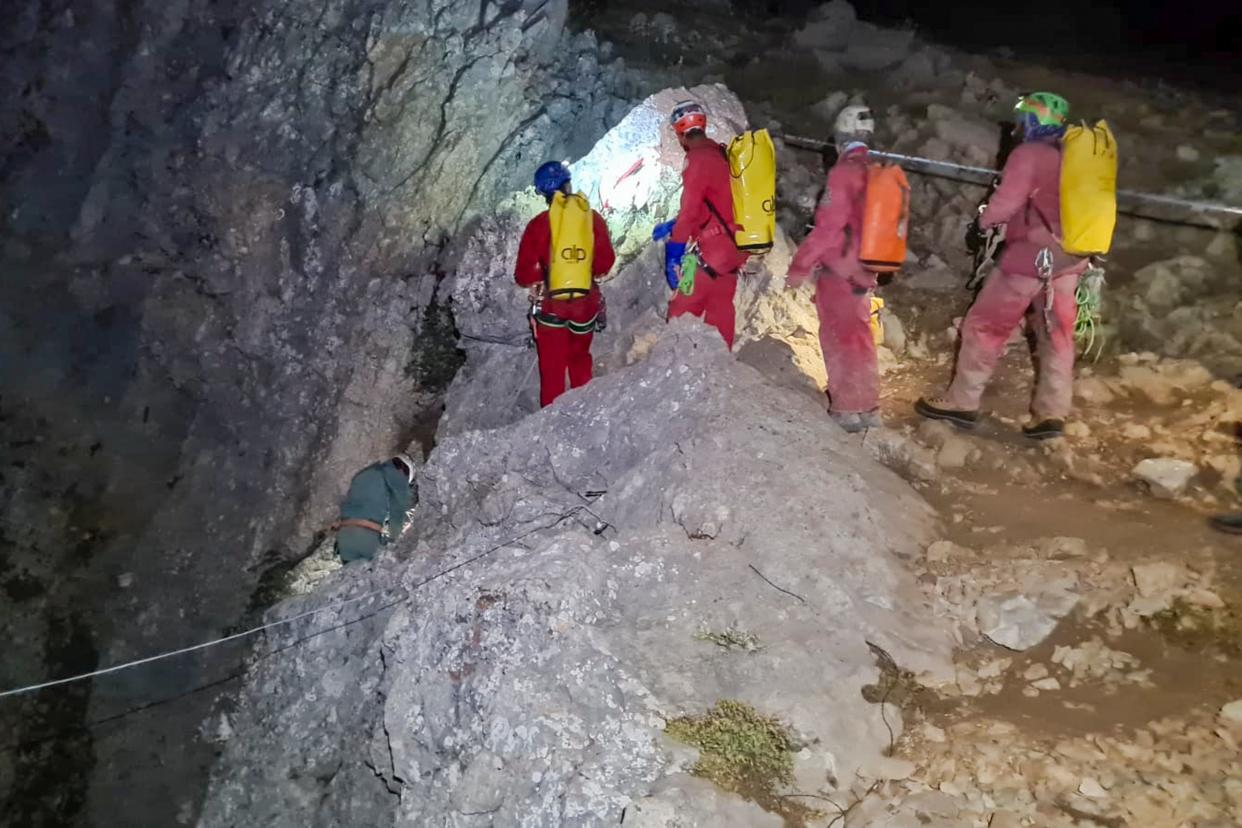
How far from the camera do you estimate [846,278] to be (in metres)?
Answer: 6.09

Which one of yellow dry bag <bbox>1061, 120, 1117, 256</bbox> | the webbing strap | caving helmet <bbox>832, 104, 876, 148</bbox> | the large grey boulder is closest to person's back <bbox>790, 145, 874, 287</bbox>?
caving helmet <bbox>832, 104, 876, 148</bbox>

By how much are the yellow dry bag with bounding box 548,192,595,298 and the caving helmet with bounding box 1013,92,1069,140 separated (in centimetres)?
318

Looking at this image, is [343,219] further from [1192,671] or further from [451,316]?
[1192,671]

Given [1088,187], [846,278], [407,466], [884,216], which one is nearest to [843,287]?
[846,278]

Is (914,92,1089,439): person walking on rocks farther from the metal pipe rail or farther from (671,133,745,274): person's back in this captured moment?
(671,133,745,274): person's back

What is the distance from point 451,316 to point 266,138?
9.73 feet

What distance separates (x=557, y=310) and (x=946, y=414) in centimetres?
315

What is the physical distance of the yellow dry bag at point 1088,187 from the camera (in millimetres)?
5258

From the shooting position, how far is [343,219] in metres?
9.20

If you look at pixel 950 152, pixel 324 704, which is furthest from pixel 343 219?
pixel 950 152

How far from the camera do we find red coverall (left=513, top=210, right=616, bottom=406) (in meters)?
6.92

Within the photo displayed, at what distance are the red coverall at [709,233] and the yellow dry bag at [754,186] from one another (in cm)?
13

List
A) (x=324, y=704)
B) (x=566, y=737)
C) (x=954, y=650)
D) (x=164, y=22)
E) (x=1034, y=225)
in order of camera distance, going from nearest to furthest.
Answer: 1. (x=566, y=737)
2. (x=954, y=650)
3. (x=1034, y=225)
4. (x=324, y=704)
5. (x=164, y=22)

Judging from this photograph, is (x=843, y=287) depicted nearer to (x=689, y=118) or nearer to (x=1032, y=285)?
(x=1032, y=285)
